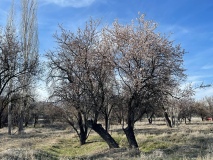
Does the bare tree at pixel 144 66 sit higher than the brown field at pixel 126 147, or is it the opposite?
the bare tree at pixel 144 66

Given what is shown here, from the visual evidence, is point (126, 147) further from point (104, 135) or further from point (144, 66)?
point (144, 66)

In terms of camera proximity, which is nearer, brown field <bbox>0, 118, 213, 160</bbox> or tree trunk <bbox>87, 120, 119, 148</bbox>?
brown field <bbox>0, 118, 213, 160</bbox>

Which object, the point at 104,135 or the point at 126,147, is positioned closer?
the point at 126,147

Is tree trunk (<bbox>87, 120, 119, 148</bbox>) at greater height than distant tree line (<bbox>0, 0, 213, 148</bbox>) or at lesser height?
lesser

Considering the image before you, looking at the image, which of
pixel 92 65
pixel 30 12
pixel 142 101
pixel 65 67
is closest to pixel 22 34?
pixel 30 12

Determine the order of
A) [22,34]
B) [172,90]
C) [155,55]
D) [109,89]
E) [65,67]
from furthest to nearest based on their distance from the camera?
[22,34]
[65,67]
[109,89]
[172,90]
[155,55]

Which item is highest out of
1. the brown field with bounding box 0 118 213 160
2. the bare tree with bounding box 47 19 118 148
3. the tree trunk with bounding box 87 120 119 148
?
the bare tree with bounding box 47 19 118 148

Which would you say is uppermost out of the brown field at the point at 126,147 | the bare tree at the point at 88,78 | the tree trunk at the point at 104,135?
the bare tree at the point at 88,78

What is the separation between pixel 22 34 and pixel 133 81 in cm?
2241

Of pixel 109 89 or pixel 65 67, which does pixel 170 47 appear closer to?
pixel 109 89

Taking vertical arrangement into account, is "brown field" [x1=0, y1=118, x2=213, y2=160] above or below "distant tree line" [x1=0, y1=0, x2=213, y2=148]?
below

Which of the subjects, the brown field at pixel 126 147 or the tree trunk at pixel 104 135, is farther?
the tree trunk at pixel 104 135

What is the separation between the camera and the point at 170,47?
1395 cm

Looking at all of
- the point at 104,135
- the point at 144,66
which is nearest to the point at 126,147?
the point at 104,135
